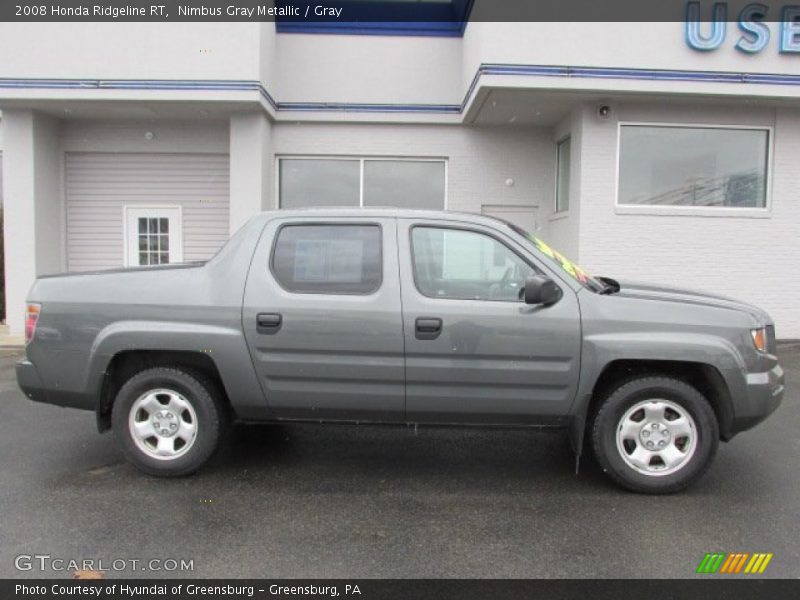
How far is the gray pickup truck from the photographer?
4148 mm

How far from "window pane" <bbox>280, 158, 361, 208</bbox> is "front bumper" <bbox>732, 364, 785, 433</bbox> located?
8221 mm

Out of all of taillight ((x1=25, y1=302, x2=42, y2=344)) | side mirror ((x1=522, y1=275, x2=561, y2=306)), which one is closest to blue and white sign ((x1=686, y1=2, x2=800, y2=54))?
side mirror ((x1=522, y1=275, x2=561, y2=306))

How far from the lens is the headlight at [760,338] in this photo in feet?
13.8

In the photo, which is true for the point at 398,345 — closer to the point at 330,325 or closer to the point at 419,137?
the point at 330,325

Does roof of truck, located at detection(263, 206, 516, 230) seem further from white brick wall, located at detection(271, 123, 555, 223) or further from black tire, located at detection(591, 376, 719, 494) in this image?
white brick wall, located at detection(271, 123, 555, 223)

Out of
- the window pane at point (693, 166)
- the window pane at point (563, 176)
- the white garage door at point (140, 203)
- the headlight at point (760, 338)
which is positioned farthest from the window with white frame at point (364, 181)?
the headlight at point (760, 338)

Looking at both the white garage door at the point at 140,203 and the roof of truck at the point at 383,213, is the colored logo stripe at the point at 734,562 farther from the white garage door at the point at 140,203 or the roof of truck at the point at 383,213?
the white garage door at the point at 140,203

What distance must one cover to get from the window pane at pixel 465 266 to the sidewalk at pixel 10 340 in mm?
8276

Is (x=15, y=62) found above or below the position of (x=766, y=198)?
above

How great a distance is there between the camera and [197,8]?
32.9 ft

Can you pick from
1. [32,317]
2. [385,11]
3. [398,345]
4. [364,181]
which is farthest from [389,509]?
[385,11]
